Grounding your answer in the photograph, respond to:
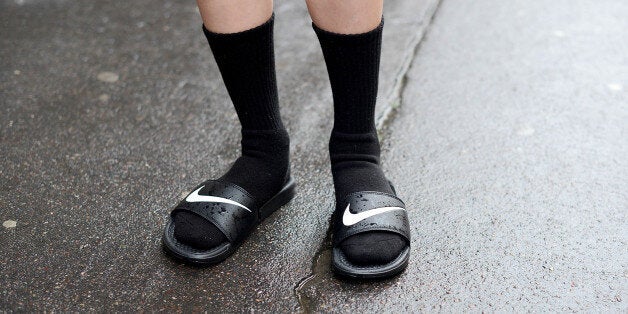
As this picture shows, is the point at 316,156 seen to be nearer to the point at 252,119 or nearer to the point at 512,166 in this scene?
the point at 252,119

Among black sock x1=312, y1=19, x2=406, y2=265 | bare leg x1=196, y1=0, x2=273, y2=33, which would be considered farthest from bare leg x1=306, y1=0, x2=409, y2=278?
bare leg x1=196, y1=0, x2=273, y2=33

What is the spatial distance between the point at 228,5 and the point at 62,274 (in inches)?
25.4

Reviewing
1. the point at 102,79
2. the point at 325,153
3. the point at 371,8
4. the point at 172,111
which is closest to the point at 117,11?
the point at 102,79

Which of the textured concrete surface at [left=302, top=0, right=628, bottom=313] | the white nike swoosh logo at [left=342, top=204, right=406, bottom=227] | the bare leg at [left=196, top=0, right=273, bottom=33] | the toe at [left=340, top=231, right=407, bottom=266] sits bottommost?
the textured concrete surface at [left=302, top=0, right=628, bottom=313]

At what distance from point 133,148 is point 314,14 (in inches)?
29.9

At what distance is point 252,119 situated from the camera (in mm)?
1440

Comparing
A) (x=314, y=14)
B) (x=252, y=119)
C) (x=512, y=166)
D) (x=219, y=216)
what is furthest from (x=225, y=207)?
(x=512, y=166)

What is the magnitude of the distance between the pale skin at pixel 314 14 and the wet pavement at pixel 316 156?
46 cm

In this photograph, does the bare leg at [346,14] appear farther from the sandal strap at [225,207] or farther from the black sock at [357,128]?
the sandal strap at [225,207]

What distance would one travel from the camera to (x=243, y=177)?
145 cm

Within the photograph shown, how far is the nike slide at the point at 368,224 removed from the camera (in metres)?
1.31

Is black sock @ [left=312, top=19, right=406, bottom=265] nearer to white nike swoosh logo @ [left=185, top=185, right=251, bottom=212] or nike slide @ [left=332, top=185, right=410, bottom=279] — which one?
nike slide @ [left=332, top=185, right=410, bottom=279]

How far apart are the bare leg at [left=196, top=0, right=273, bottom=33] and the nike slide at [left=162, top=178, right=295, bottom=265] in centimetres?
34

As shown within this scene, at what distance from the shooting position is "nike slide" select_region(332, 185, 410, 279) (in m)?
1.31
